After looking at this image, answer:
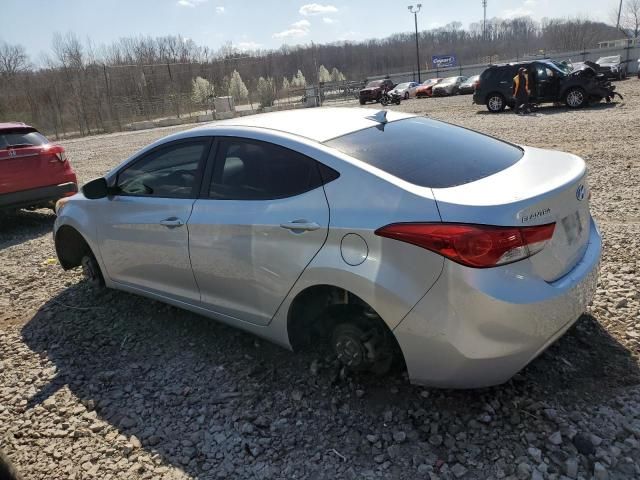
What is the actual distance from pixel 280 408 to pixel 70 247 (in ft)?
10.2

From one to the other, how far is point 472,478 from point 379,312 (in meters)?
0.87

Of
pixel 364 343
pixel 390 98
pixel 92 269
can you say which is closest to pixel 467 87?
pixel 390 98

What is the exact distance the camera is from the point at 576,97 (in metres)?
17.8

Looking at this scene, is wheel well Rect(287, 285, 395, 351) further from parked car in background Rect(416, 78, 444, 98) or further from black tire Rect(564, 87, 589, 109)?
parked car in background Rect(416, 78, 444, 98)

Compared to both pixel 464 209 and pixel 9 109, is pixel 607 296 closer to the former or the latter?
pixel 464 209

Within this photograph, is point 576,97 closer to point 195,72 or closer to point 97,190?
point 97,190

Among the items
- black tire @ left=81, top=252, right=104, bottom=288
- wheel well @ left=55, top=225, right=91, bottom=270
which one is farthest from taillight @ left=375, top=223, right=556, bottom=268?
wheel well @ left=55, top=225, right=91, bottom=270

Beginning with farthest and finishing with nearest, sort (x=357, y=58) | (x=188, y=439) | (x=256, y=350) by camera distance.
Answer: (x=357, y=58) → (x=256, y=350) → (x=188, y=439)

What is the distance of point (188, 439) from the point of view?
286cm

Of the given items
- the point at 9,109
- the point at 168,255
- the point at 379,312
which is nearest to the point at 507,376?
the point at 379,312

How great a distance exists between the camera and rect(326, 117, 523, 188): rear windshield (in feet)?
9.10

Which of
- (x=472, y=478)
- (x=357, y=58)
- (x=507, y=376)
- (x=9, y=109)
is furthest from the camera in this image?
(x=357, y=58)

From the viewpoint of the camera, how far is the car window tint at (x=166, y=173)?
141 inches

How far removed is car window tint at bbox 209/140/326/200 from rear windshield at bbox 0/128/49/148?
595 cm
